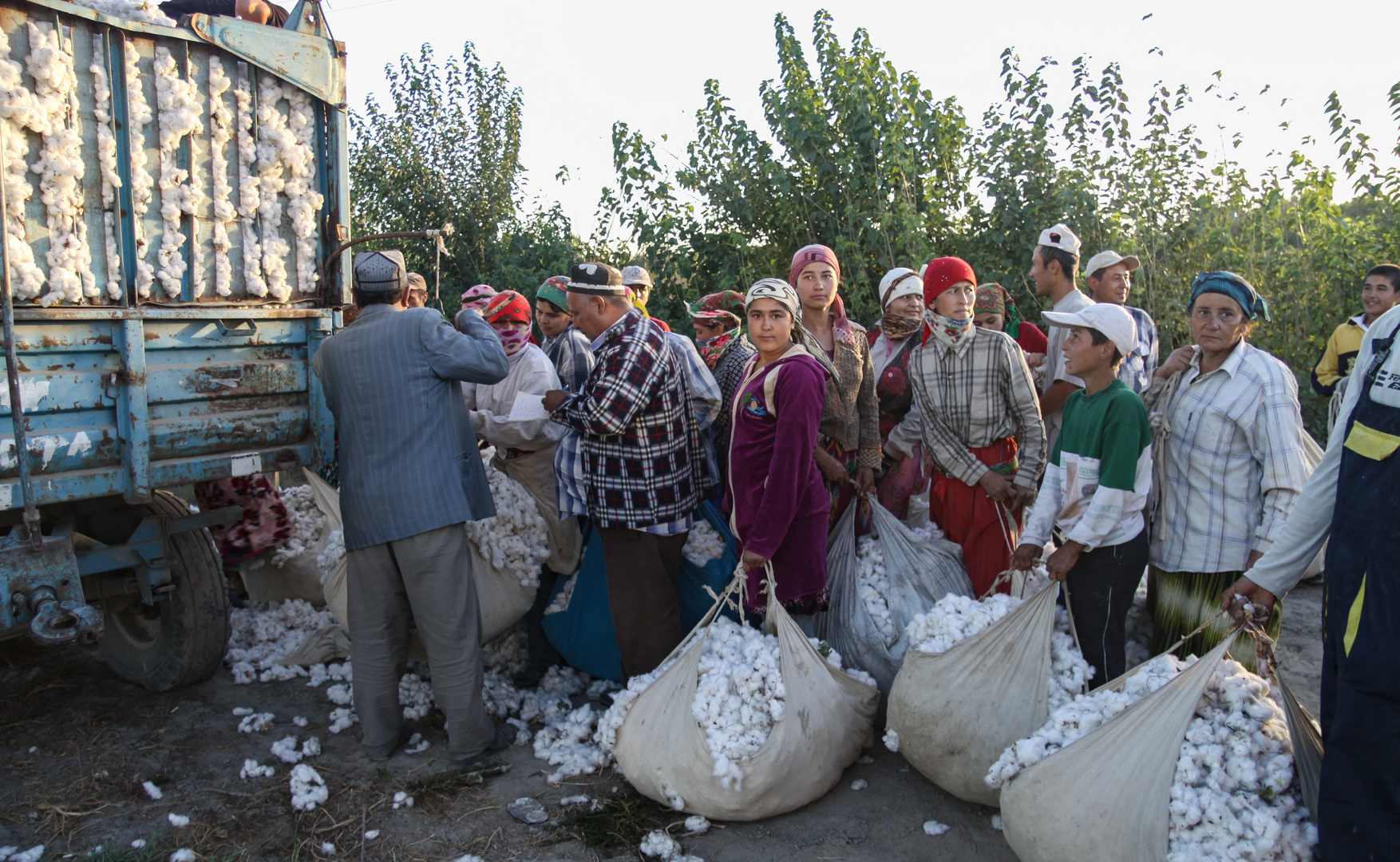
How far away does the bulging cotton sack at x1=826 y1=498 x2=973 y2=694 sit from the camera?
3.59 metres

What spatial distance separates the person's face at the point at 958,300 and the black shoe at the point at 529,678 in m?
2.59

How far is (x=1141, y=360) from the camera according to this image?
3932mm

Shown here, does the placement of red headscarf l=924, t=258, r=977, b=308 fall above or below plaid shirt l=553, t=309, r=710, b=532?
above

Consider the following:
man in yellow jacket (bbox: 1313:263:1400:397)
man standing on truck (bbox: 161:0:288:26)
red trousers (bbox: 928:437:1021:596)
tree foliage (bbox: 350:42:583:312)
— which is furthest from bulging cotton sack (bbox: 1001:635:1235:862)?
tree foliage (bbox: 350:42:583:312)

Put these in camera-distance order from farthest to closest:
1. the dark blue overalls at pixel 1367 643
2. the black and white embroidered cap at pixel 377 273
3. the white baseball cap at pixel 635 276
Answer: the white baseball cap at pixel 635 276 → the black and white embroidered cap at pixel 377 273 → the dark blue overalls at pixel 1367 643

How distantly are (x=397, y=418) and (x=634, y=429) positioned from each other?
96 centimetres

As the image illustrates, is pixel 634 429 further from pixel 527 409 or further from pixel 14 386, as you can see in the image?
pixel 14 386

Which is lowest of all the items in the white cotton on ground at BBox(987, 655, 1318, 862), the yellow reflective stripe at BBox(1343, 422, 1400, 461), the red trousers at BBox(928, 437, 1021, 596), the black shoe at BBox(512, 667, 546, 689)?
the black shoe at BBox(512, 667, 546, 689)

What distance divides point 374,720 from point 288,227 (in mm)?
2140

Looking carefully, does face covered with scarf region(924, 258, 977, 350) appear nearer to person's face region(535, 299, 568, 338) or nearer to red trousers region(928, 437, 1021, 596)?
red trousers region(928, 437, 1021, 596)

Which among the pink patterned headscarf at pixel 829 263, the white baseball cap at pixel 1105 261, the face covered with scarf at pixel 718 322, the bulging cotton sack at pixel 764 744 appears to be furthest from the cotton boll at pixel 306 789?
the white baseball cap at pixel 1105 261

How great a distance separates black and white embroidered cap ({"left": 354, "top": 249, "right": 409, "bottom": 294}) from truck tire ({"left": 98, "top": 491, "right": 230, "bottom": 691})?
1.50 meters

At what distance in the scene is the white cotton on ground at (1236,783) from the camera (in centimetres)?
217

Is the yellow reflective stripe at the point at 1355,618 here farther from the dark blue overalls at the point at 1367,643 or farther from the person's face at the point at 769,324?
the person's face at the point at 769,324
